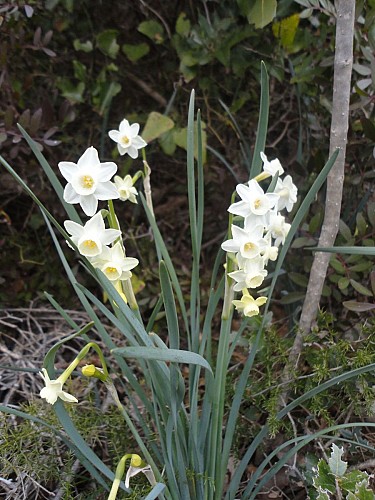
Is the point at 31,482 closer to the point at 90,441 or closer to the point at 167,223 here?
the point at 90,441

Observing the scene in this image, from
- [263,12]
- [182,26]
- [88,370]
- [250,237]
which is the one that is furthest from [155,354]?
[182,26]

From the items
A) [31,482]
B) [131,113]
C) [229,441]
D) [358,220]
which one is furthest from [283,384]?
[131,113]

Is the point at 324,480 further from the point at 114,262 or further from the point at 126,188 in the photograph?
the point at 126,188

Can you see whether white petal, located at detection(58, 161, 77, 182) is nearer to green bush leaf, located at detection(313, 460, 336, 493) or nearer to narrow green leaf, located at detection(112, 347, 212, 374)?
narrow green leaf, located at detection(112, 347, 212, 374)

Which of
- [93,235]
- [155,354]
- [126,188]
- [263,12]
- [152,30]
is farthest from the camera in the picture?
[152,30]

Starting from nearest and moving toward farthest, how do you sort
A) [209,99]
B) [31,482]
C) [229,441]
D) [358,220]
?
[229,441] < [31,482] < [358,220] < [209,99]

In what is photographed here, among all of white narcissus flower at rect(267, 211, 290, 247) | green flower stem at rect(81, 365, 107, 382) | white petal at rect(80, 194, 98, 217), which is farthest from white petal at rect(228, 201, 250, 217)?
green flower stem at rect(81, 365, 107, 382)
